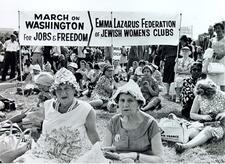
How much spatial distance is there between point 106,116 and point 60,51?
5.43 m

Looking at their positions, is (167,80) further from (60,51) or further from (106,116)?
(60,51)

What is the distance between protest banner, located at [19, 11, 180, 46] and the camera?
23.8 feet

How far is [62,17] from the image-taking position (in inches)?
285

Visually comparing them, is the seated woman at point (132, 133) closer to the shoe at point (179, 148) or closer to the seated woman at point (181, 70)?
the shoe at point (179, 148)

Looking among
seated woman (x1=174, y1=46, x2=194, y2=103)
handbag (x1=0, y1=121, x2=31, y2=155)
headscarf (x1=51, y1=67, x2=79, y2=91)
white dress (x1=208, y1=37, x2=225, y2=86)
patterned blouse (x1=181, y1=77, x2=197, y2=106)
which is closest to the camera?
headscarf (x1=51, y1=67, x2=79, y2=91)

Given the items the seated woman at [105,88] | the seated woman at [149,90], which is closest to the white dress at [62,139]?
the seated woman at [149,90]

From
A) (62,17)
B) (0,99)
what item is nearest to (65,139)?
(0,99)

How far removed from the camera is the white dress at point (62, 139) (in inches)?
117

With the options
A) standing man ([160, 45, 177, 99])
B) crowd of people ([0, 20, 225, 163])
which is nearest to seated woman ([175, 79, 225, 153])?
crowd of people ([0, 20, 225, 163])

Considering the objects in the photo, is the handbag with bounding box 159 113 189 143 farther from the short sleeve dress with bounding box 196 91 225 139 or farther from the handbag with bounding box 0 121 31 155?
the handbag with bounding box 0 121 31 155

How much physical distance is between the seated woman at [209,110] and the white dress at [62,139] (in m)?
1.78

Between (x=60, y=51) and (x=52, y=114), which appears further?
(x=60, y=51)

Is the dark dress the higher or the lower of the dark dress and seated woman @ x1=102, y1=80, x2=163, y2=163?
the higher

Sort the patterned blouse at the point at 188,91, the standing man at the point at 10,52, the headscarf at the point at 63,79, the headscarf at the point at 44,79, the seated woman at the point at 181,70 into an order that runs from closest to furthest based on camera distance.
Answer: the headscarf at the point at 63,79 → the headscarf at the point at 44,79 → the patterned blouse at the point at 188,91 → the seated woman at the point at 181,70 → the standing man at the point at 10,52
